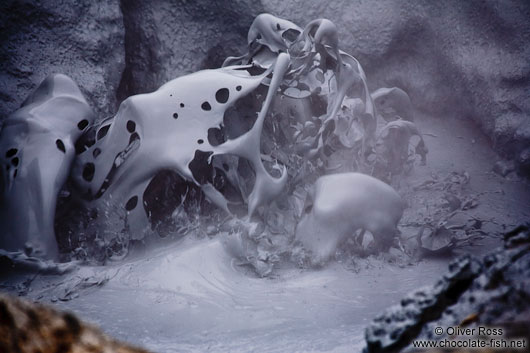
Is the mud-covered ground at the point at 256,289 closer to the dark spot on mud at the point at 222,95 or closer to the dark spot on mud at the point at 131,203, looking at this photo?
the dark spot on mud at the point at 131,203

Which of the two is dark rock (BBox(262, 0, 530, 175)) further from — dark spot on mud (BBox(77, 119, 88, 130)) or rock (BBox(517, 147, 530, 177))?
dark spot on mud (BBox(77, 119, 88, 130))

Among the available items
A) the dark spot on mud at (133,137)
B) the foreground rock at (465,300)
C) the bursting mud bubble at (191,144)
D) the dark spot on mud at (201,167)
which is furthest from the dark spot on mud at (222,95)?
the foreground rock at (465,300)

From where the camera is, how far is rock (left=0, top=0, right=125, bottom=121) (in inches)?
107

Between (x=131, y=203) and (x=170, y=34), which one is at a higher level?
(x=170, y=34)

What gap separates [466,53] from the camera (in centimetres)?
336

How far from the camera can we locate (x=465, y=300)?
695mm

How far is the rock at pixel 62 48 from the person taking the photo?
8.91 feet

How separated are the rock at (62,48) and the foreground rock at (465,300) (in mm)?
2588

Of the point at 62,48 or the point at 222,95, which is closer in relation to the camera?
the point at 222,95

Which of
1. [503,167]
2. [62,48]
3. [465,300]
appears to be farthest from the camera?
[503,167]

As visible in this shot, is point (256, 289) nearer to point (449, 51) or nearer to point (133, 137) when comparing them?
point (133, 137)

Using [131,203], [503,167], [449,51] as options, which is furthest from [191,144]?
[449,51]

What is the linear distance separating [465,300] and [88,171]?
1.94 metres

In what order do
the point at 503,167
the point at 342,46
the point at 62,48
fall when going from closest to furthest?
the point at 62,48 < the point at 503,167 < the point at 342,46
